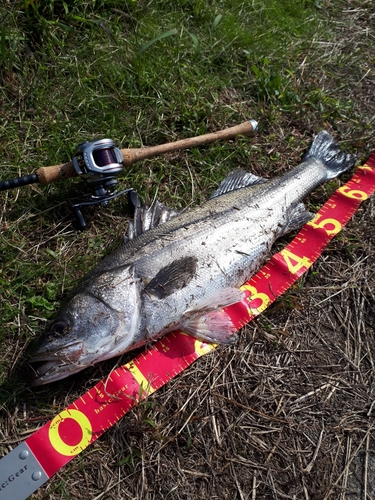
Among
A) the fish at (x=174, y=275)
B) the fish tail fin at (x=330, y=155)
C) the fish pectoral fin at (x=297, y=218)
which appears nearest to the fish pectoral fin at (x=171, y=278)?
the fish at (x=174, y=275)

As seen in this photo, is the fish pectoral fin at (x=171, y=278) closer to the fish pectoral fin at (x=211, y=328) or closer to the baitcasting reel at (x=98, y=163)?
the fish pectoral fin at (x=211, y=328)

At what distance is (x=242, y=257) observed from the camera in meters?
3.62

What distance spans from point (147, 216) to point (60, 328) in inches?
49.6

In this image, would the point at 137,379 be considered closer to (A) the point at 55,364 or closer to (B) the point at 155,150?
(A) the point at 55,364

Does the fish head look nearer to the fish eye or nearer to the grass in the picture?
the fish eye

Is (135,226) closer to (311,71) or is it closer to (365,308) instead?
(365,308)

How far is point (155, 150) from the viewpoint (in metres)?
4.04

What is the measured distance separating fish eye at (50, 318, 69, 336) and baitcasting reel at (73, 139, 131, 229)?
1.13 meters

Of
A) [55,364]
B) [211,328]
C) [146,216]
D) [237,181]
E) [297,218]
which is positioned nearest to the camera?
[55,364]

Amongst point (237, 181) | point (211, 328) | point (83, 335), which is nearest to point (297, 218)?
point (237, 181)

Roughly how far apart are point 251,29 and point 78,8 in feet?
6.85

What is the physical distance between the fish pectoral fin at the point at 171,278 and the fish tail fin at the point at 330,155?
1.90 metres

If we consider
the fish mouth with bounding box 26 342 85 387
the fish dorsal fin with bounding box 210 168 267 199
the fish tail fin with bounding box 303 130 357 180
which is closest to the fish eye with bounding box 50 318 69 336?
the fish mouth with bounding box 26 342 85 387

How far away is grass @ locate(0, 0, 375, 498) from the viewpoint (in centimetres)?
326
